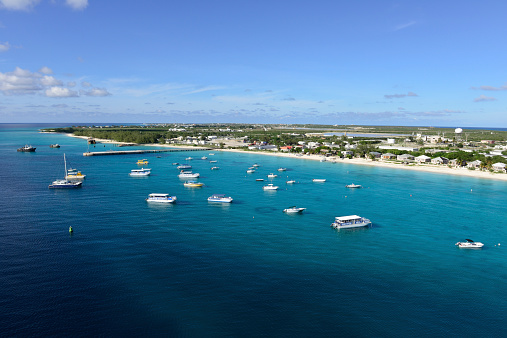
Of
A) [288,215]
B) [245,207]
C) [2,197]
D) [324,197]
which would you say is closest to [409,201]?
[324,197]

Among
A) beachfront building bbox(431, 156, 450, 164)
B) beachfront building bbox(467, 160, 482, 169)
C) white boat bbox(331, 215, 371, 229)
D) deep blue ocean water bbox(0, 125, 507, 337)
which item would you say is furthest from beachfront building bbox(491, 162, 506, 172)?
white boat bbox(331, 215, 371, 229)

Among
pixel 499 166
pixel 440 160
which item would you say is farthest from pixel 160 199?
pixel 499 166

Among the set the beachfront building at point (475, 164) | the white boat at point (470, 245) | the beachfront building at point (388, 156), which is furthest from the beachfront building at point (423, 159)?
the white boat at point (470, 245)

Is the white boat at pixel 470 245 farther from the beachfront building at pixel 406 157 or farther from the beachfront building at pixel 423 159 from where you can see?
the beachfront building at pixel 406 157

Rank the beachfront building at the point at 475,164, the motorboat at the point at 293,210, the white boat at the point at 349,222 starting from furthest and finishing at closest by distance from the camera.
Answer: the beachfront building at the point at 475,164, the motorboat at the point at 293,210, the white boat at the point at 349,222

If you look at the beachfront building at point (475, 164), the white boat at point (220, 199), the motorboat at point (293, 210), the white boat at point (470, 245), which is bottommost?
the white boat at point (470, 245)

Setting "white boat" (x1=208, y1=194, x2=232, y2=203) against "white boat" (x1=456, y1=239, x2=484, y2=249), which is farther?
"white boat" (x1=208, y1=194, x2=232, y2=203)

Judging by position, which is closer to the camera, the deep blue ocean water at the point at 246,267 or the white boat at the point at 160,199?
the deep blue ocean water at the point at 246,267

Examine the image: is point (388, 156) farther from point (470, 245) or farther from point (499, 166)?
point (470, 245)

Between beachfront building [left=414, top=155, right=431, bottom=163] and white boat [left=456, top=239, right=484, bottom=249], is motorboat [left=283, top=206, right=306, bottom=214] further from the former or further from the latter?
beachfront building [left=414, top=155, right=431, bottom=163]
